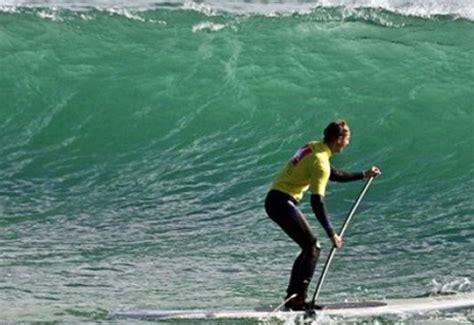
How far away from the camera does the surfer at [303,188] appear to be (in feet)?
33.0

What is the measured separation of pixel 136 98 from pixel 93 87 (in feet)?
2.64

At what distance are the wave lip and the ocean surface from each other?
0.05 metres

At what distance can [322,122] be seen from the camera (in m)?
17.8

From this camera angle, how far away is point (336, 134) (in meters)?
10.1

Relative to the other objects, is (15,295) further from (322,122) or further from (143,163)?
(322,122)

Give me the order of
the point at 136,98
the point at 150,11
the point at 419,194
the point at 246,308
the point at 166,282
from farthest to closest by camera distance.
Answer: the point at 150,11 < the point at 136,98 < the point at 419,194 < the point at 166,282 < the point at 246,308

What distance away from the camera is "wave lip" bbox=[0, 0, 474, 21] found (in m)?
22.2

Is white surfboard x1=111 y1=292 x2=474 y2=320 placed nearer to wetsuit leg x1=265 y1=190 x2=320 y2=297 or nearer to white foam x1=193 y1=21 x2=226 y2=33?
wetsuit leg x1=265 y1=190 x2=320 y2=297

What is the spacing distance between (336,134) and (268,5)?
13078mm

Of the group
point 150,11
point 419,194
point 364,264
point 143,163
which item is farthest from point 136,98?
point 364,264

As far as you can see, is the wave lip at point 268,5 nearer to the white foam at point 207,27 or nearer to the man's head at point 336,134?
the white foam at point 207,27

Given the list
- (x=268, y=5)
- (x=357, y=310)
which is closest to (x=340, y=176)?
(x=357, y=310)

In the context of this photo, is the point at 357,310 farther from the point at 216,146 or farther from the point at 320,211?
the point at 216,146

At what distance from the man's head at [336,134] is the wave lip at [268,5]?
1228cm
